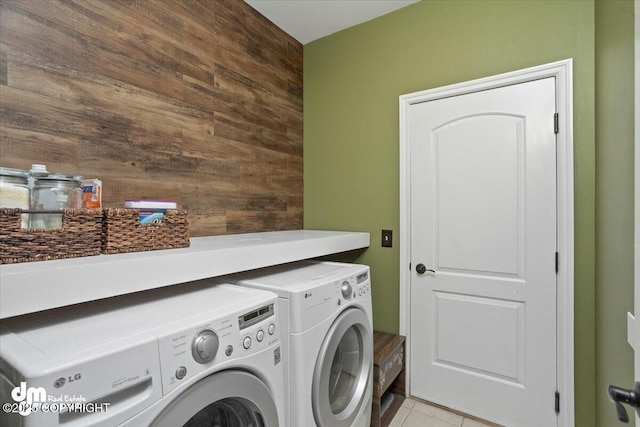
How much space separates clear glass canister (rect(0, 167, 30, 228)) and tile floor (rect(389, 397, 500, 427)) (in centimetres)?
208

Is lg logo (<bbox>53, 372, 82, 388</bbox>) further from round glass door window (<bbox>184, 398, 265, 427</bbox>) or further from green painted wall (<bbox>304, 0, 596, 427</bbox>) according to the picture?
green painted wall (<bbox>304, 0, 596, 427</bbox>)

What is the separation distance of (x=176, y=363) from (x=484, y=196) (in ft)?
6.00

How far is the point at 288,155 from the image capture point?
2535 millimetres

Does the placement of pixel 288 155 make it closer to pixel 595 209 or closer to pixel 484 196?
pixel 484 196

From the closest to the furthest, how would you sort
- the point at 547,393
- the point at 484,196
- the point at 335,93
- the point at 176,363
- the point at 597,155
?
1. the point at 176,363
2. the point at 597,155
3. the point at 547,393
4. the point at 484,196
5. the point at 335,93

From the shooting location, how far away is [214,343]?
2.94 ft

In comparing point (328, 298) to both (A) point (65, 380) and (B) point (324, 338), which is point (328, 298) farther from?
(A) point (65, 380)

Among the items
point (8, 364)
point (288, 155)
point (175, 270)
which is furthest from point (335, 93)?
point (8, 364)

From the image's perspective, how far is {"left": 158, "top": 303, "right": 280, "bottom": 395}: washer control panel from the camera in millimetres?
805

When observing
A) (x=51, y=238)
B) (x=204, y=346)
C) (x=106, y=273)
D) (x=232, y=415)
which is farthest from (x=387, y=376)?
(x=51, y=238)

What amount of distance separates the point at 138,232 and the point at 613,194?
6.20ft

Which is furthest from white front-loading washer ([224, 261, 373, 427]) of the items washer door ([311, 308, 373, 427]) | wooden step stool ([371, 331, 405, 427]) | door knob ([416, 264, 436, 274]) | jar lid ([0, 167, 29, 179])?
jar lid ([0, 167, 29, 179])

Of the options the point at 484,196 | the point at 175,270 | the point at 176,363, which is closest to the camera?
the point at 176,363

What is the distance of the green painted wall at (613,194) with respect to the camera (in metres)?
1.10
